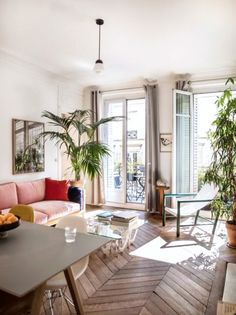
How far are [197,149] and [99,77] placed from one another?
2.59 m

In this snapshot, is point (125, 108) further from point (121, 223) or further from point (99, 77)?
point (121, 223)

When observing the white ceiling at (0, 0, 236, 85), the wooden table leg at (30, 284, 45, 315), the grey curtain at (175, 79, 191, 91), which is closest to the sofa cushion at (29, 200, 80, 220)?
the wooden table leg at (30, 284, 45, 315)

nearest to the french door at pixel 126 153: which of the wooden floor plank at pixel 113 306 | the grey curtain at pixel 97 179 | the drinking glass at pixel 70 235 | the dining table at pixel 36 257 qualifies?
the grey curtain at pixel 97 179

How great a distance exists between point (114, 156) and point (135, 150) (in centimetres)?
53

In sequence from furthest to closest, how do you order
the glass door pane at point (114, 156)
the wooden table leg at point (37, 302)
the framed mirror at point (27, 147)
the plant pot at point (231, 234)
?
the glass door pane at point (114, 156)
the framed mirror at point (27, 147)
the plant pot at point (231, 234)
the wooden table leg at point (37, 302)

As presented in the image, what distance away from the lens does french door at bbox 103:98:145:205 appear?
588 centimetres

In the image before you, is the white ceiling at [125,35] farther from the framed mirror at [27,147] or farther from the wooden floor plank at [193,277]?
the wooden floor plank at [193,277]

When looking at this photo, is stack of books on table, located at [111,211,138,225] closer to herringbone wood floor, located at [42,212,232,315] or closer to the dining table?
herringbone wood floor, located at [42,212,232,315]

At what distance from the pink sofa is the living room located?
0.33m

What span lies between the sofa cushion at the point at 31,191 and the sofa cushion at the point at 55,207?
136mm

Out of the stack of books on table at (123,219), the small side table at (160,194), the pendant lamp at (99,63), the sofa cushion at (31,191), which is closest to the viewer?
the pendant lamp at (99,63)

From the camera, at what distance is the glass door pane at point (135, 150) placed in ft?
19.2

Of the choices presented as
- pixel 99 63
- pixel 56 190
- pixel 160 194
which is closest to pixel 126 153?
pixel 160 194

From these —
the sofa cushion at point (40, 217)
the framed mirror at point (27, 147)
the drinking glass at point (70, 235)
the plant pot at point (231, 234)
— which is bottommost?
the plant pot at point (231, 234)
